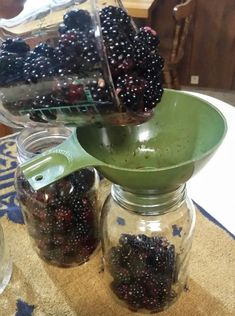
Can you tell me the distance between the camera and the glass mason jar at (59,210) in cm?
51

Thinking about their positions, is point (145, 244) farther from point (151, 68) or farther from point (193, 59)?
point (193, 59)

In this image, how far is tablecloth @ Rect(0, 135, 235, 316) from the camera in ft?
1.61

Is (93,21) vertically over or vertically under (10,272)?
over

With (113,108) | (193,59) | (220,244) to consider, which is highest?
(113,108)

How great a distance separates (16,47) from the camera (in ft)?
1.29

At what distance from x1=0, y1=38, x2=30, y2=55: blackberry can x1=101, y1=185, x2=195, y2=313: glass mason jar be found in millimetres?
175

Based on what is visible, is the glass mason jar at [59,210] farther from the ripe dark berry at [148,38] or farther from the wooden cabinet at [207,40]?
the wooden cabinet at [207,40]

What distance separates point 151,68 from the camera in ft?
1.25

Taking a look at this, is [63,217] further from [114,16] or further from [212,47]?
[212,47]

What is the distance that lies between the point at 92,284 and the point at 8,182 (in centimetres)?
25

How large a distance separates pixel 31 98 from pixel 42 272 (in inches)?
10.2

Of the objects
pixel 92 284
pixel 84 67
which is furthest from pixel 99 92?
pixel 92 284

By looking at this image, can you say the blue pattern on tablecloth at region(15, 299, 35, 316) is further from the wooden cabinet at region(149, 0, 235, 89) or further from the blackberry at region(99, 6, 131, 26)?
the wooden cabinet at region(149, 0, 235, 89)

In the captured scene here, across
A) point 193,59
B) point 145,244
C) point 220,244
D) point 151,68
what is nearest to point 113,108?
point 151,68
